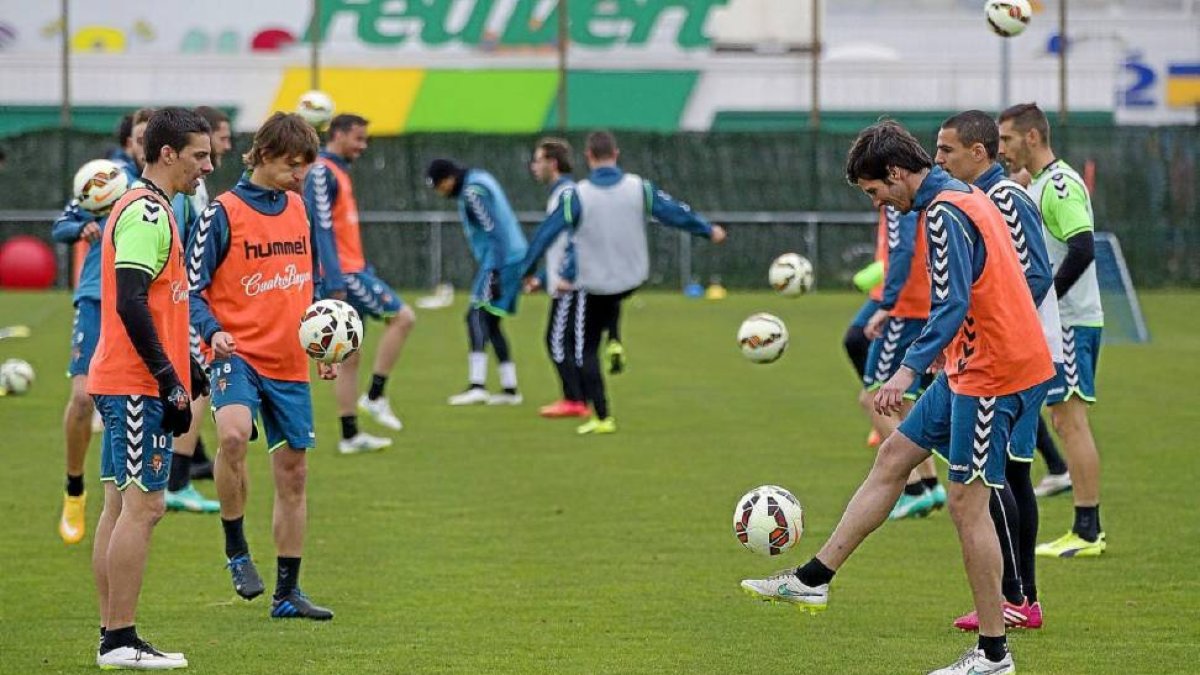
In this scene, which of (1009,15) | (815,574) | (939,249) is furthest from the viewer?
(1009,15)

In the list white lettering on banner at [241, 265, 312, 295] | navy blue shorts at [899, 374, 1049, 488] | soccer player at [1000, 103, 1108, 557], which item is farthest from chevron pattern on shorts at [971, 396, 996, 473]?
white lettering on banner at [241, 265, 312, 295]

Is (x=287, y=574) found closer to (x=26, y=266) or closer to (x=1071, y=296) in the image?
(x=1071, y=296)

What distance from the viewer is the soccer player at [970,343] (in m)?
6.48

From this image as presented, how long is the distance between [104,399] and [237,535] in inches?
57.3

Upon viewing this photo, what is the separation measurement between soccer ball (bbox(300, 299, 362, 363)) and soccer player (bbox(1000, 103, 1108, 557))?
3.04 meters

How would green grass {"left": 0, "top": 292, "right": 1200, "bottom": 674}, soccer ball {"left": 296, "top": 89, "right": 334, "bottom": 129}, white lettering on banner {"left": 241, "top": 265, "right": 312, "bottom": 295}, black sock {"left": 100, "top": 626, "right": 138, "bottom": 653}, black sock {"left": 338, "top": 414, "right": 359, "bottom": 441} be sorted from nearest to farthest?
black sock {"left": 100, "top": 626, "right": 138, "bottom": 653}
green grass {"left": 0, "top": 292, "right": 1200, "bottom": 674}
white lettering on banner {"left": 241, "top": 265, "right": 312, "bottom": 295}
black sock {"left": 338, "top": 414, "right": 359, "bottom": 441}
soccer ball {"left": 296, "top": 89, "right": 334, "bottom": 129}

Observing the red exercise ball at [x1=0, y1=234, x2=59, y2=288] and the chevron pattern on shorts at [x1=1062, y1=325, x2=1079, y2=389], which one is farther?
the red exercise ball at [x1=0, y1=234, x2=59, y2=288]

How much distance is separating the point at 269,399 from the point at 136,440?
1112 mm

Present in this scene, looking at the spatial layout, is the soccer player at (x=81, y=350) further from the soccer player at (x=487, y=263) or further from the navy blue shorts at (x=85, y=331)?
the soccer player at (x=487, y=263)

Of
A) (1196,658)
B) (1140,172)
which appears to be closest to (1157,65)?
(1140,172)

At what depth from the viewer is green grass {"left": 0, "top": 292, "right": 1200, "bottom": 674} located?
7.24 meters

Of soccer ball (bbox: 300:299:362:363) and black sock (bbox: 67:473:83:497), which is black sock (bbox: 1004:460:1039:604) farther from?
black sock (bbox: 67:473:83:497)

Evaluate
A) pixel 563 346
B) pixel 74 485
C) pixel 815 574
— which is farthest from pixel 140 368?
pixel 563 346

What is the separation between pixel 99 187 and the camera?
9.80 meters
